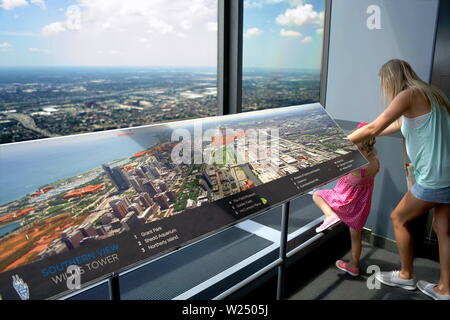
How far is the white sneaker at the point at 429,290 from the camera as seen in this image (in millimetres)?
2316

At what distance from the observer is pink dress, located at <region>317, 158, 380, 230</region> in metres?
2.48

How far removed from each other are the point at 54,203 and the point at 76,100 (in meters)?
1.01

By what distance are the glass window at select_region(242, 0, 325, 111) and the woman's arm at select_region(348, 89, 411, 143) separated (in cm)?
111

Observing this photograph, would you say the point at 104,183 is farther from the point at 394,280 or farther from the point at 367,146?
the point at 394,280

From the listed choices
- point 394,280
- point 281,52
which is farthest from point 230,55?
point 394,280

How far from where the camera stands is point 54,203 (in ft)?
3.17

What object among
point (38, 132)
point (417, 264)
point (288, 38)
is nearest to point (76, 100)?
point (38, 132)

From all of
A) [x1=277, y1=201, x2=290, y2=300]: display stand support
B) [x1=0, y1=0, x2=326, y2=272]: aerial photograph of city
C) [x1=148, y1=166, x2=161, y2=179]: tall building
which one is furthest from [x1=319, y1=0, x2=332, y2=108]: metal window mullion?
[x1=148, y1=166, x2=161, y2=179]: tall building

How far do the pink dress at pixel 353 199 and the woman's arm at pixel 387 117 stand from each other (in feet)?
1.76

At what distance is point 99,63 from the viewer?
190 centimetres

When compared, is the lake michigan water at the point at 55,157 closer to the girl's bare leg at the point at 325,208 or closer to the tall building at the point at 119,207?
the tall building at the point at 119,207

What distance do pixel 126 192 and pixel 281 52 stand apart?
263 cm

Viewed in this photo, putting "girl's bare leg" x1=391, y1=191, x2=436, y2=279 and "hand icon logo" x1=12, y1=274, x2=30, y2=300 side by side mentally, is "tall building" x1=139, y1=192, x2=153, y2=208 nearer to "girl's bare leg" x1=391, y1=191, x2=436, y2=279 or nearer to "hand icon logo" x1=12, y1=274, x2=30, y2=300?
"hand icon logo" x1=12, y1=274, x2=30, y2=300
